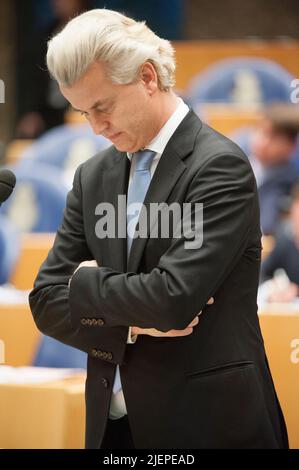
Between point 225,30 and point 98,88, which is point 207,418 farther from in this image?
point 225,30

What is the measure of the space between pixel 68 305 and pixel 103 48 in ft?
1.83

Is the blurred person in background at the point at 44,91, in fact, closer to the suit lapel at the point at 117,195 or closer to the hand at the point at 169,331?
the suit lapel at the point at 117,195

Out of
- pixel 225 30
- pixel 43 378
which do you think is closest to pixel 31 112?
pixel 225 30

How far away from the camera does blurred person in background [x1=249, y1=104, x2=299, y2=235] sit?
5.36m

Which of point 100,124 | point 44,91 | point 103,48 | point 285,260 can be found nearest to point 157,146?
point 100,124

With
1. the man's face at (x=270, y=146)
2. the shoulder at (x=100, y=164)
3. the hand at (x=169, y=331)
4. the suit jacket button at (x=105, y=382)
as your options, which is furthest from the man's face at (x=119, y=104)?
the man's face at (x=270, y=146)

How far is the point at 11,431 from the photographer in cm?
274

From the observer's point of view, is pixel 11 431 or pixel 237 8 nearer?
pixel 11 431

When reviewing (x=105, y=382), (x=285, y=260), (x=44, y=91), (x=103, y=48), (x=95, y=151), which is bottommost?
(x=44, y=91)

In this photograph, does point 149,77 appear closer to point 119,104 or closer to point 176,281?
point 119,104

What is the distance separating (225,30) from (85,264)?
7824 mm

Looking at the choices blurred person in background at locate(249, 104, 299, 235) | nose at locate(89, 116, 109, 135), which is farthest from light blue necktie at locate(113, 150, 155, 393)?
blurred person in background at locate(249, 104, 299, 235)

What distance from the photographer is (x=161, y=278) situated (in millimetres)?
1959

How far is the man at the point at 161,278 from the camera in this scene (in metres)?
1.98
